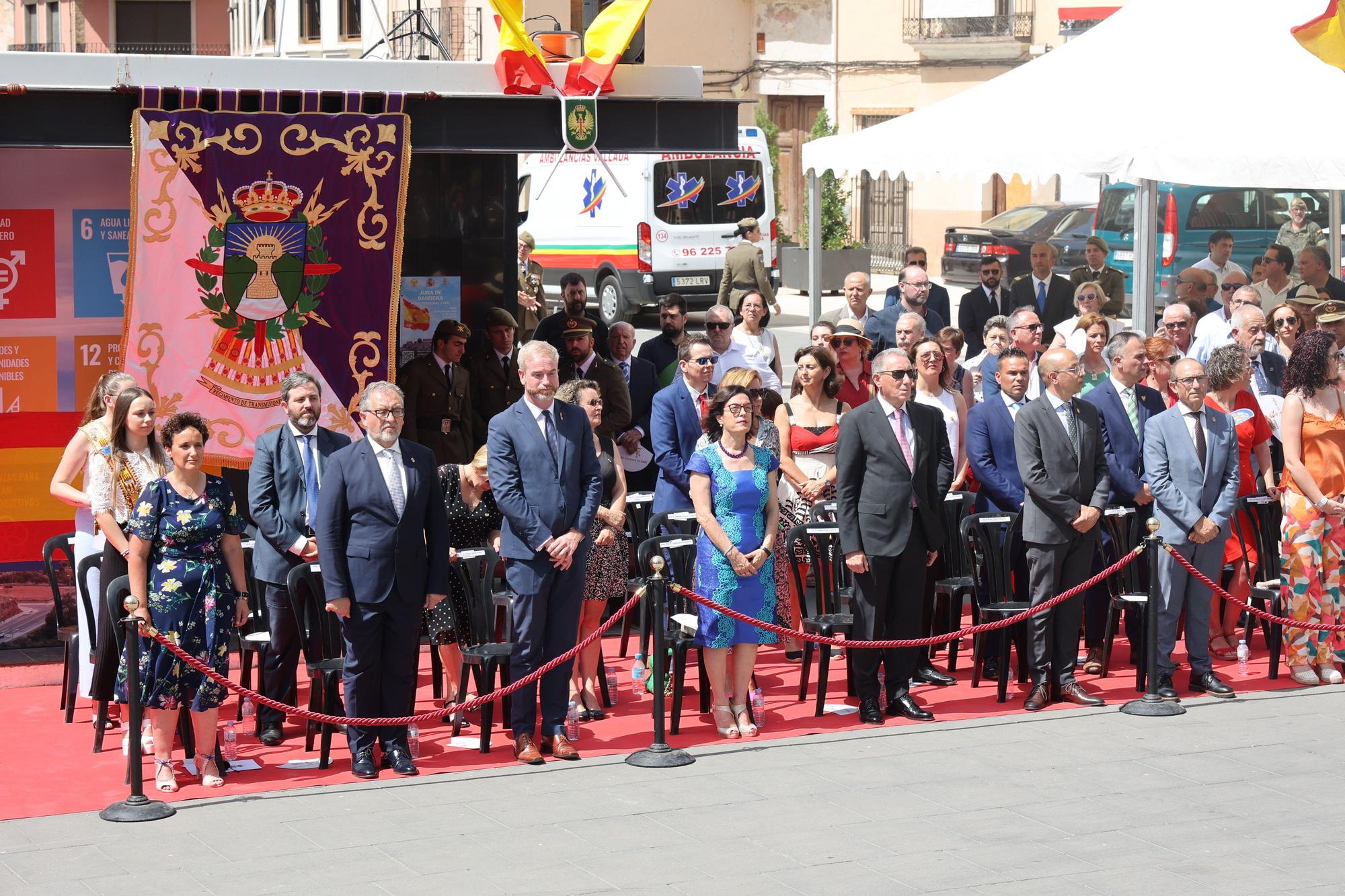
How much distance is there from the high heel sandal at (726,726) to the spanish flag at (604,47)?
3.72 m

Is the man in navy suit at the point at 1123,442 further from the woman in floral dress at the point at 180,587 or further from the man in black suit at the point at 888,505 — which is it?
the woman in floral dress at the point at 180,587

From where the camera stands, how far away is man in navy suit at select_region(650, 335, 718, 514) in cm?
957

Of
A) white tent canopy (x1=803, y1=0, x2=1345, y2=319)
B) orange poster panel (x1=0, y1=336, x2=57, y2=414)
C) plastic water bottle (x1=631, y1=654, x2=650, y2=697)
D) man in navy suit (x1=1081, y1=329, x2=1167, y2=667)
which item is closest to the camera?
plastic water bottle (x1=631, y1=654, x2=650, y2=697)

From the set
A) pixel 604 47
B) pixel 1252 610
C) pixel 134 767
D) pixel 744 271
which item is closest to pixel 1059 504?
pixel 1252 610

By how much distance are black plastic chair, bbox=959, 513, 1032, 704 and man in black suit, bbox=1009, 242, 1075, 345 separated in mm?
5626

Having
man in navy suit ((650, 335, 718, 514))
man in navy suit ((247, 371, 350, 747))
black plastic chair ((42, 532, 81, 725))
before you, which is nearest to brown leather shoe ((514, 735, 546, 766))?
man in navy suit ((247, 371, 350, 747))

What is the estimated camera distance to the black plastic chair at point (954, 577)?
955cm

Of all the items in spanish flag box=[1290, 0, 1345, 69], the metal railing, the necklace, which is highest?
the metal railing

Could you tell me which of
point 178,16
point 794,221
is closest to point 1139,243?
point 794,221

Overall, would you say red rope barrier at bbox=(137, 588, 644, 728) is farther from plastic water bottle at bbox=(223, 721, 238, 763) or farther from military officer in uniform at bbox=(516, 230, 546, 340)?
military officer in uniform at bbox=(516, 230, 546, 340)

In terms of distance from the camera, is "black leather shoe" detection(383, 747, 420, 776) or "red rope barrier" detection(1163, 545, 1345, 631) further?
"red rope barrier" detection(1163, 545, 1345, 631)

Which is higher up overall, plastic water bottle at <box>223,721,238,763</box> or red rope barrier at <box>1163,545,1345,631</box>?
red rope barrier at <box>1163,545,1345,631</box>

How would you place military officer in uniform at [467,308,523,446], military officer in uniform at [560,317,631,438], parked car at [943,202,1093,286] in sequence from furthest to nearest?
parked car at [943,202,1093,286]
military officer in uniform at [467,308,523,446]
military officer in uniform at [560,317,631,438]

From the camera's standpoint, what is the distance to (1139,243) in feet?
42.5
